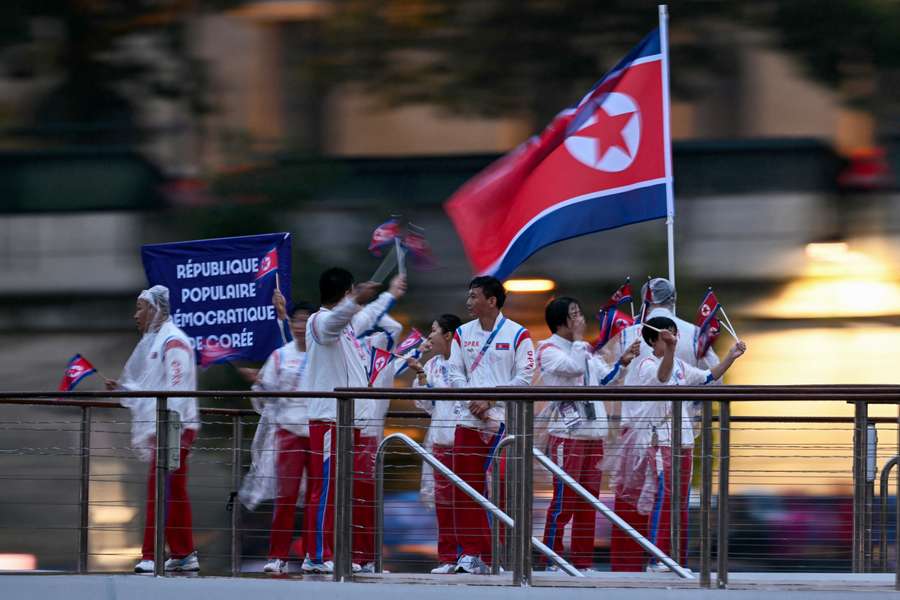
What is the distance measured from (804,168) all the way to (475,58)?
366 cm

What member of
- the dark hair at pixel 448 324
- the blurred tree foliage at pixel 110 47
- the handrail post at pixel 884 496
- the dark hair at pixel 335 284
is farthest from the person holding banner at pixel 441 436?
the blurred tree foliage at pixel 110 47

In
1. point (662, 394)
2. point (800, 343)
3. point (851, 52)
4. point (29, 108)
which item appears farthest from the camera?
point (29, 108)

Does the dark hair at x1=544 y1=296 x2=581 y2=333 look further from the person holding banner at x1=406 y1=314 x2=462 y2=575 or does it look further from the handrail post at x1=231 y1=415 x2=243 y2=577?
the handrail post at x1=231 y1=415 x2=243 y2=577

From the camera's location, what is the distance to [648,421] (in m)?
8.07

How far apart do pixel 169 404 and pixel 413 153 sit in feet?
29.9

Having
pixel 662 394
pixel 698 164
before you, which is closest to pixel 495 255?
pixel 662 394

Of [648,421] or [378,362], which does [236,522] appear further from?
[648,421]

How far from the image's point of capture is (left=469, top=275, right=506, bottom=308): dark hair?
847 centimetres

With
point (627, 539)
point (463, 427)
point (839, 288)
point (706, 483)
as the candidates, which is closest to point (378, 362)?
point (463, 427)

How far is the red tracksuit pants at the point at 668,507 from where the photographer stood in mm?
7418

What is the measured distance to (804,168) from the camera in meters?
16.3

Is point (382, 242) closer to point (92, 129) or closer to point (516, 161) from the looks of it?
point (516, 161)

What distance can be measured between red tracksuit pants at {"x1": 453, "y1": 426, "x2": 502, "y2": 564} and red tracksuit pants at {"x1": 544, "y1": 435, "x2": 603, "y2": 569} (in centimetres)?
33

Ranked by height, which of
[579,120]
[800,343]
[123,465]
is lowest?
[123,465]
